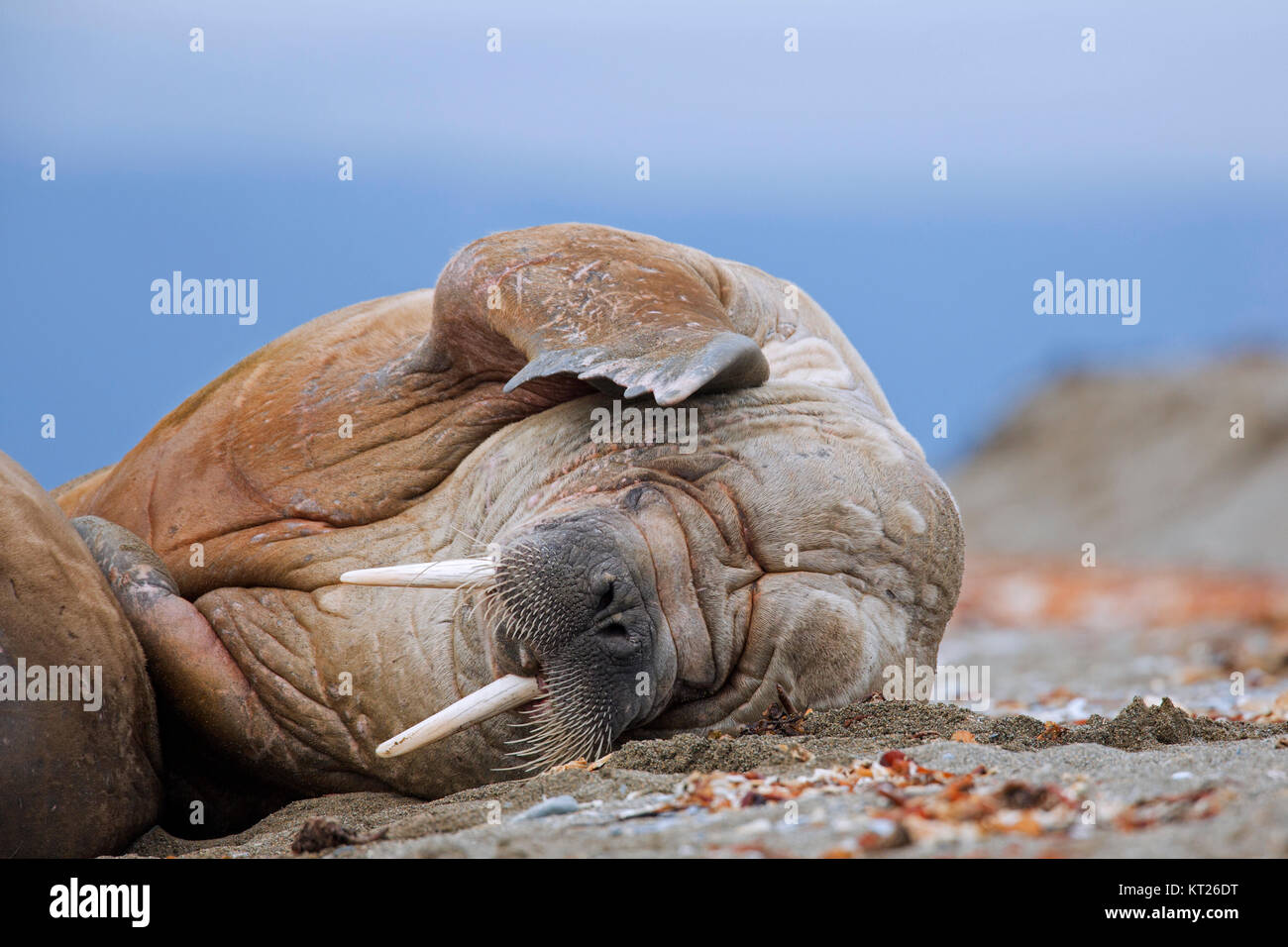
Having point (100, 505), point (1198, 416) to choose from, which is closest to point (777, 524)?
point (100, 505)

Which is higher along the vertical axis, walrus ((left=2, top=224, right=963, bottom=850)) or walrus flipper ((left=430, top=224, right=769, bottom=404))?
walrus flipper ((left=430, top=224, right=769, bottom=404))

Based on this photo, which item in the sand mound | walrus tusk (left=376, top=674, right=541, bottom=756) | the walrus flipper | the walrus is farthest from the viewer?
the sand mound

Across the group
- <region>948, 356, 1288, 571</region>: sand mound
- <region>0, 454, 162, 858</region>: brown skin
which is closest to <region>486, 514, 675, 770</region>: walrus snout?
<region>0, 454, 162, 858</region>: brown skin

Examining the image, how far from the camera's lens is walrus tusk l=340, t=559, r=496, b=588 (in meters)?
4.27

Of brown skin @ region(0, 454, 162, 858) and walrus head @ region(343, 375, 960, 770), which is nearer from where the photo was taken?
walrus head @ region(343, 375, 960, 770)

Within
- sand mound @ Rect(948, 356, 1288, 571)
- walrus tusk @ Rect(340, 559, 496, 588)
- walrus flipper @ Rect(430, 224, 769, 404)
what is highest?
walrus flipper @ Rect(430, 224, 769, 404)

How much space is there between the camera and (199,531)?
551cm

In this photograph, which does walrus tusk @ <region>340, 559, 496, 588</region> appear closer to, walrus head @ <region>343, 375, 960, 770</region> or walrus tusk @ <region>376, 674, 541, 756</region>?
walrus head @ <region>343, 375, 960, 770</region>

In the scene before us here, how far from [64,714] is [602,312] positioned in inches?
84.0

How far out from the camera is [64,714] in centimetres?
448

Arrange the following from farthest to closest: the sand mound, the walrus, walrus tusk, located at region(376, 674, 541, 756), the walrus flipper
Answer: the sand mound, the walrus flipper, the walrus, walrus tusk, located at region(376, 674, 541, 756)

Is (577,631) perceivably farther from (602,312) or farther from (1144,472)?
(1144,472)

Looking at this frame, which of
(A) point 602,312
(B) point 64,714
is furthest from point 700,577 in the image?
(B) point 64,714
